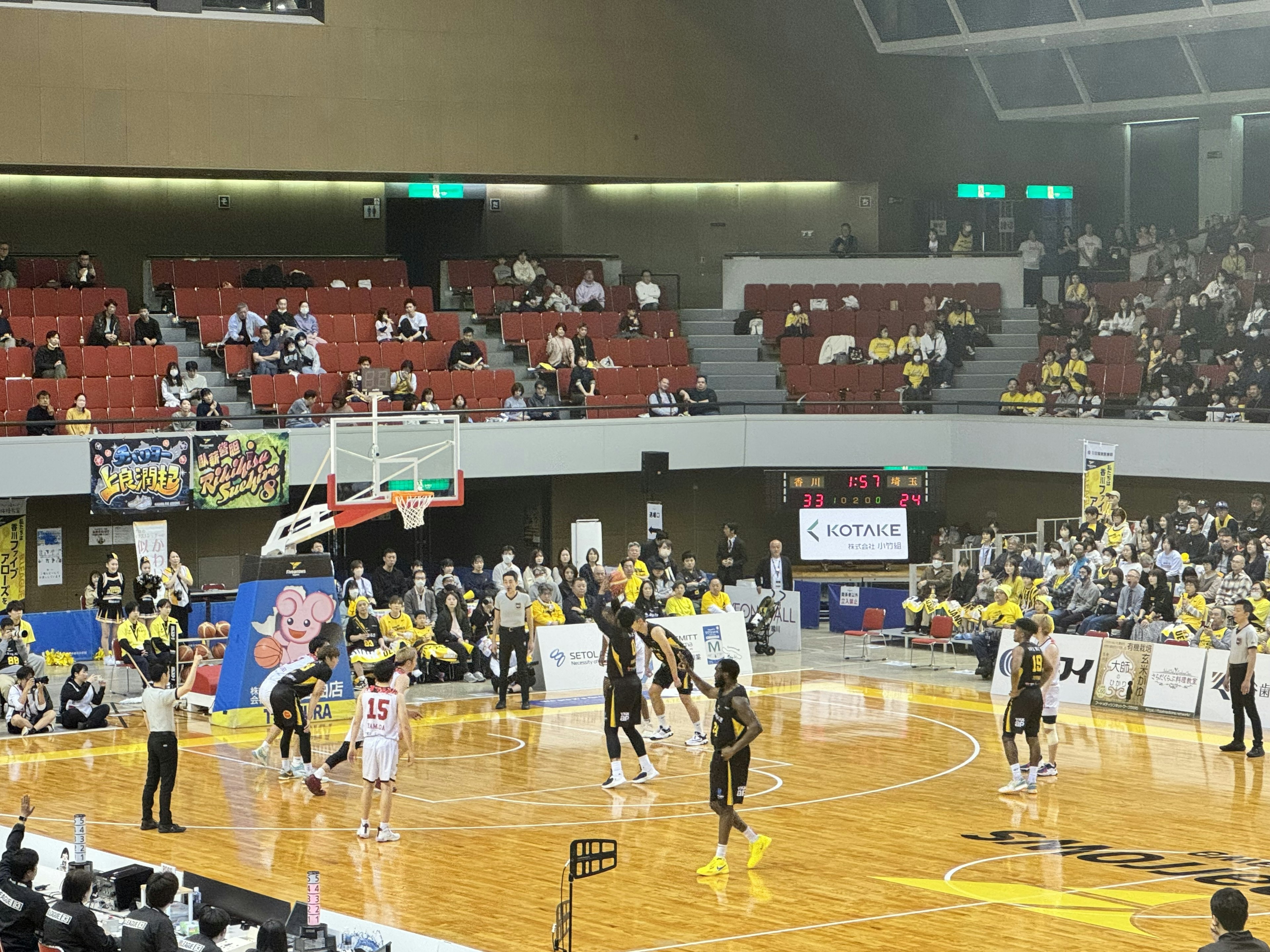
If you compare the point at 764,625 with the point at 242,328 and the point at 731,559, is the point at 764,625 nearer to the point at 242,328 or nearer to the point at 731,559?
the point at 731,559

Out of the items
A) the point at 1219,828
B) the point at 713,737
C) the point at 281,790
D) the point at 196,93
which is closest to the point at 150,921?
the point at 713,737

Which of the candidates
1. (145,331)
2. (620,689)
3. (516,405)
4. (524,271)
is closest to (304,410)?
(145,331)

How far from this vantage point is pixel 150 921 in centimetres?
1063

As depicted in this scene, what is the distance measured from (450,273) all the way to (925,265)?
9.40 metres

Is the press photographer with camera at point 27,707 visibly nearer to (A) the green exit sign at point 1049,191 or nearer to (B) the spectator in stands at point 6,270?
(B) the spectator in stands at point 6,270

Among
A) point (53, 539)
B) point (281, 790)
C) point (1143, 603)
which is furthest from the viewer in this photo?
point (53, 539)

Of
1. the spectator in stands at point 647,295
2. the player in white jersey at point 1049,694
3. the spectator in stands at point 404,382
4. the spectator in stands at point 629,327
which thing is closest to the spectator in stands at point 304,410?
the spectator in stands at point 404,382

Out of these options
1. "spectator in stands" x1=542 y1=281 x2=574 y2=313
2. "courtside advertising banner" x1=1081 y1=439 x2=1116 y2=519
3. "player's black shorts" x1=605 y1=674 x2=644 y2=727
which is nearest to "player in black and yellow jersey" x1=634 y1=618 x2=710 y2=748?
"player's black shorts" x1=605 y1=674 x2=644 y2=727

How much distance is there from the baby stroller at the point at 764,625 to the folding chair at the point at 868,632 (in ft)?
3.81

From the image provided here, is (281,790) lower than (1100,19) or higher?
lower

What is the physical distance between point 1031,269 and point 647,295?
805 cm

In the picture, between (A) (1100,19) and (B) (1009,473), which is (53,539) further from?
(A) (1100,19)

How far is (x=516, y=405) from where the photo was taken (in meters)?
30.5

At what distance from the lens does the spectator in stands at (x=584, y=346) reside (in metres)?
32.2
